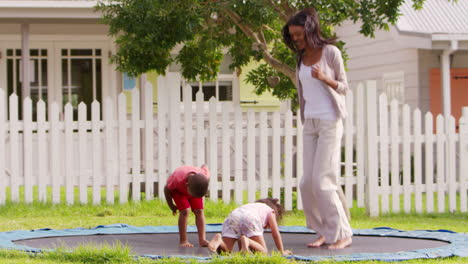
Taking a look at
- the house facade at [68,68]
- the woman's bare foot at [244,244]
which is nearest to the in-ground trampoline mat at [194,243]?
the woman's bare foot at [244,244]

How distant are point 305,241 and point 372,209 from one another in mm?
3236

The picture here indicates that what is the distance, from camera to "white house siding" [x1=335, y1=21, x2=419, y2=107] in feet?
53.2

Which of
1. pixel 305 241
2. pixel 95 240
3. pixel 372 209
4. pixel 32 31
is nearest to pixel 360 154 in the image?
pixel 372 209

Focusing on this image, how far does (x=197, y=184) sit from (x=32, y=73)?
9.23 m

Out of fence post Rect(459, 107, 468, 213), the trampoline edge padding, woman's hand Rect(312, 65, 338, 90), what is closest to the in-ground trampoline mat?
the trampoline edge padding

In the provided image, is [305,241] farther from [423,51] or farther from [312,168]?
[423,51]

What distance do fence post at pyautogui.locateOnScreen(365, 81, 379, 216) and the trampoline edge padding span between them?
2.20 m

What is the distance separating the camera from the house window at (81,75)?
609 inches

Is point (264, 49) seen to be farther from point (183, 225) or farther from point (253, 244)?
point (253, 244)

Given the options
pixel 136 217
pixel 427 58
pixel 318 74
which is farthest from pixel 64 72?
pixel 318 74

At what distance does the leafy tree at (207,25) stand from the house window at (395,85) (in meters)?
5.93

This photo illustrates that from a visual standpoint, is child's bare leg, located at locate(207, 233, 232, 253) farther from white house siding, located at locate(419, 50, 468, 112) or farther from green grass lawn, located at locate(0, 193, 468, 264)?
white house siding, located at locate(419, 50, 468, 112)

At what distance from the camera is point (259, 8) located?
995cm

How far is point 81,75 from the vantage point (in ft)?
50.9
